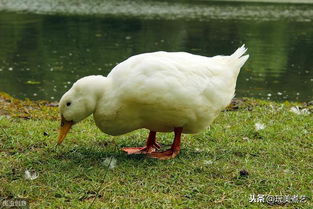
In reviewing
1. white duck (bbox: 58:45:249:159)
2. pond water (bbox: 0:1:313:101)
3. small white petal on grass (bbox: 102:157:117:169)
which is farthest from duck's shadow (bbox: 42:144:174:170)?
pond water (bbox: 0:1:313:101)

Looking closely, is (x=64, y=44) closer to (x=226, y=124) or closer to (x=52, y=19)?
(x=52, y=19)

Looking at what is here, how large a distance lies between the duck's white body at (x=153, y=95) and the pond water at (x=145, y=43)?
768cm

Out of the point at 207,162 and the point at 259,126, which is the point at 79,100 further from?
the point at 259,126

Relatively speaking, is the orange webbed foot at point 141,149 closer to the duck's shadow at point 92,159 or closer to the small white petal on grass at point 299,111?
the duck's shadow at point 92,159

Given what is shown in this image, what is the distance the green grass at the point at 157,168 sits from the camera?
13.2 feet

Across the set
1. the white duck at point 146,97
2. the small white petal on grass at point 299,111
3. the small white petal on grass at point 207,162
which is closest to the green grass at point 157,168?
the small white petal on grass at point 207,162

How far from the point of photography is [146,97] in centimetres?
467

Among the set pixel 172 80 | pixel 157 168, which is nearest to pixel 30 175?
pixel 157 168

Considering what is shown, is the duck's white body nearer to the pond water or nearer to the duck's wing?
the duck's wing

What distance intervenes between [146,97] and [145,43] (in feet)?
61.7

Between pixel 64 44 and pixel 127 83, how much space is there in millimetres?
17787

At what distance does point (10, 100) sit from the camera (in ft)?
29.8

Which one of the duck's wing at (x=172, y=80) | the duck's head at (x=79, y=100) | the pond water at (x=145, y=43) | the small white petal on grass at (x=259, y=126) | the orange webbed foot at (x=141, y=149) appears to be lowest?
the pond water at (x=145, y=43)

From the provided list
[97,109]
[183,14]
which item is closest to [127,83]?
[97,109]
